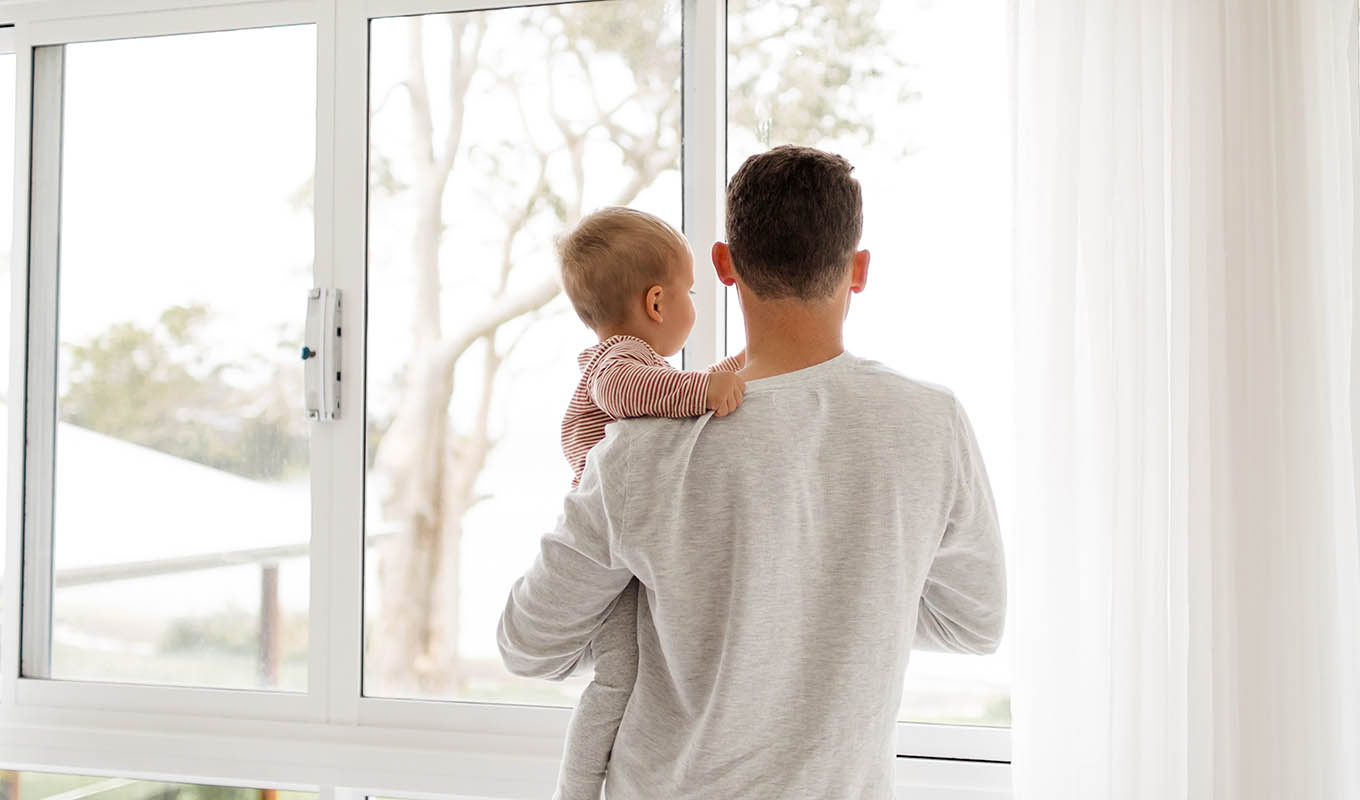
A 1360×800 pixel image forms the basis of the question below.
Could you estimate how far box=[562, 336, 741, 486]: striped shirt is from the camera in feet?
3.42

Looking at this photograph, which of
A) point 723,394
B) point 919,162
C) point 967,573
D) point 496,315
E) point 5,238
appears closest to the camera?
point 723,394

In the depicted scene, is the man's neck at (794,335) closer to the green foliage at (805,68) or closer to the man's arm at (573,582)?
the man's arm at (573,582)

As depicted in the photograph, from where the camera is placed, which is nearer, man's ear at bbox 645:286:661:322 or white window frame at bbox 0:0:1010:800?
man's ear at bbox 645:286:661:322

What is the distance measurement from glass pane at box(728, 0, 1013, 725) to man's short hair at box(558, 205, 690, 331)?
2.19 ft

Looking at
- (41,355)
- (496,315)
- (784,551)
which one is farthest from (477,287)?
(784,551)

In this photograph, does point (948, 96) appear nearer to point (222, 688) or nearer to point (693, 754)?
point (693, 754)

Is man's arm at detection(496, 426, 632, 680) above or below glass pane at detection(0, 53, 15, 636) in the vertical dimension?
below

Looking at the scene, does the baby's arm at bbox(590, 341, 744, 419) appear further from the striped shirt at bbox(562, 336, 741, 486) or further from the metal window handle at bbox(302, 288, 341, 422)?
the metal window handle at bbox(302, 288, 341, 422)

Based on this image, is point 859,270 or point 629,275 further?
point 629,275

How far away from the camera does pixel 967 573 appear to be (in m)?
1.13

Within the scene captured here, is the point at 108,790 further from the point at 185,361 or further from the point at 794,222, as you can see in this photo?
the point at 794,222

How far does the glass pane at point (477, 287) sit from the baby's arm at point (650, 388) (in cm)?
84

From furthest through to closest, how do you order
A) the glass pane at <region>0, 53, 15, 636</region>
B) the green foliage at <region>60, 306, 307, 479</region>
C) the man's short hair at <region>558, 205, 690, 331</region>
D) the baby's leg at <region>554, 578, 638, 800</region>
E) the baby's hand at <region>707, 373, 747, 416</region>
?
the glass pane at <region>0, 53, 15, 636</region> < the green foliage at <region>60, 306, 307, 479</region> < the man's short hair at <region>558, 205, 690, 331</region> < the baby's leg at <region>554, 578, 638, 800</region> < the baby's hand at <region>707, 373, 747, 416</region>

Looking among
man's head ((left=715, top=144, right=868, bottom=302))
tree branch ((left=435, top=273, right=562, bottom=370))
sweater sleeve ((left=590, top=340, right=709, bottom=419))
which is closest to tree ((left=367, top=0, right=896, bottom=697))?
tree branch ((left=435, top=273, right=562, bottom=370))
